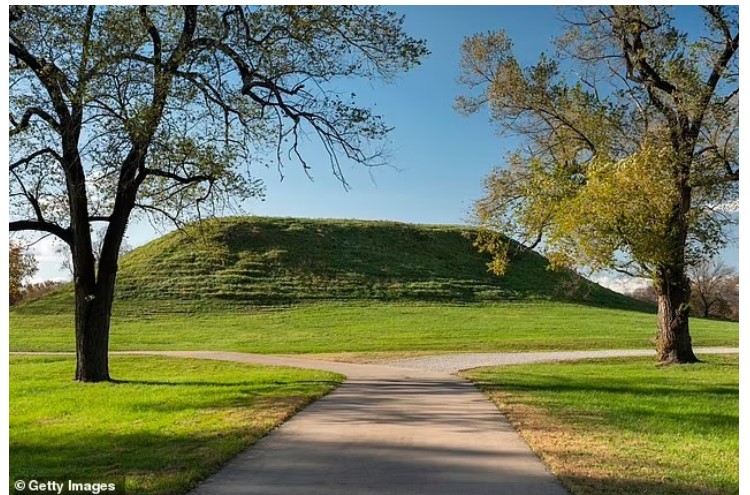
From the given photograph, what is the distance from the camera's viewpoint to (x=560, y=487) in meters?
5.73

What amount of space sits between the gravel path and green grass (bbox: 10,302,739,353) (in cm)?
183

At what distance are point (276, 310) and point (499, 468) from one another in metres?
34.0

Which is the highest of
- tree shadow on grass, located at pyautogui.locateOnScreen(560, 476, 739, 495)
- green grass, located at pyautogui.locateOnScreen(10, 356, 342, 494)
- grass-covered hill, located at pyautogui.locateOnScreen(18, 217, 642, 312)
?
grass-covered hill, located at pyautogui.locateOnScreen(18, 217, 642, 312)

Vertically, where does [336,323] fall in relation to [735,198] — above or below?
below

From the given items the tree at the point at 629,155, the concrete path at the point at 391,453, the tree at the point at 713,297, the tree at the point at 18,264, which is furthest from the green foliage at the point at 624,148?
the tree at the point at 713,297

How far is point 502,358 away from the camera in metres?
21.9

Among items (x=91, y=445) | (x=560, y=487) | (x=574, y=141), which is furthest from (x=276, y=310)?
(x=560, y=487)

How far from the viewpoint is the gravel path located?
1930cm

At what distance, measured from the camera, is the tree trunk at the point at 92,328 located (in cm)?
1471

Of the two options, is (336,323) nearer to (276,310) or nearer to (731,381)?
(276,310)

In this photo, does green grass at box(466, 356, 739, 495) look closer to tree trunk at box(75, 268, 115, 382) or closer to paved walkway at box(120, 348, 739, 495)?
Answer: paved walkway at box(120, 348, 739, 495)

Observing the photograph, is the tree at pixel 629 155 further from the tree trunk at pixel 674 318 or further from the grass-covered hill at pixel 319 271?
the grass-covered hill at pixel 319 271

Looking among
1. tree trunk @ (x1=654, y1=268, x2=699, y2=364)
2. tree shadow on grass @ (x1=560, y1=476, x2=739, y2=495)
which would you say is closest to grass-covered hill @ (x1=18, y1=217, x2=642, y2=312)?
tree trunk @ (x1=654, y1=268, x2=699, y2=364)

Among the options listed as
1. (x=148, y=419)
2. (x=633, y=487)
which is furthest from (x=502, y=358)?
(x=633, y=487)
